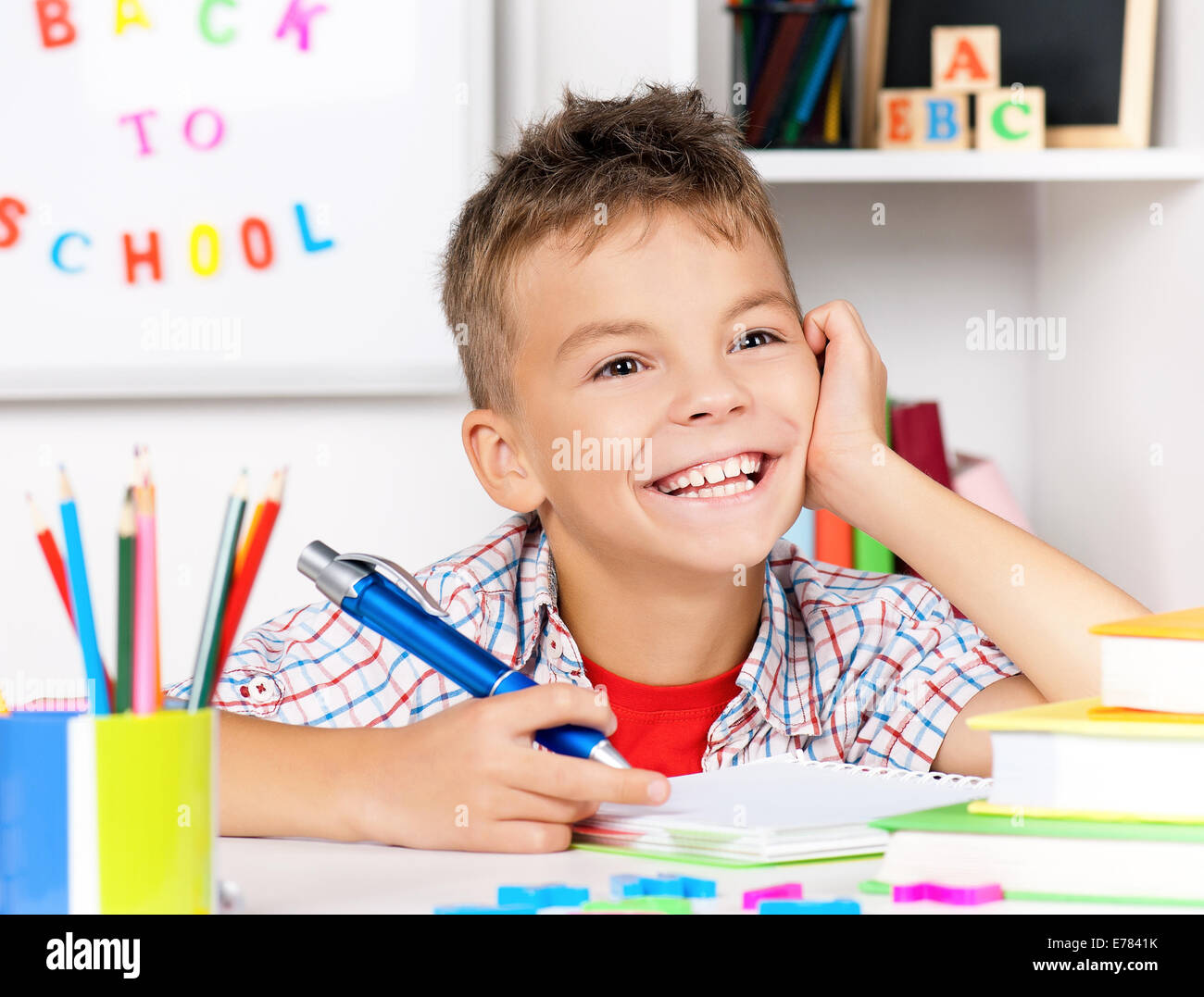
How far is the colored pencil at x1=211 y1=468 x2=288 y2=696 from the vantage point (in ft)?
1.63

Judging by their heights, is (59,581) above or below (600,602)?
above

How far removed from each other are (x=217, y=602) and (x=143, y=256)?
44.5 inches

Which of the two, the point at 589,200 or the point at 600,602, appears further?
the point at 600,602

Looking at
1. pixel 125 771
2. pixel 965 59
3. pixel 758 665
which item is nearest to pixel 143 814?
pixel 125 771

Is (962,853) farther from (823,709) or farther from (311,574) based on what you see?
(823,709)

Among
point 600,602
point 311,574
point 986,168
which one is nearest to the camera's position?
point 311,574

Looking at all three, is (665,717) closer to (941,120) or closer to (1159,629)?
(1159,629)

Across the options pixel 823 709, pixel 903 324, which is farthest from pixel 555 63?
pixel 823 709

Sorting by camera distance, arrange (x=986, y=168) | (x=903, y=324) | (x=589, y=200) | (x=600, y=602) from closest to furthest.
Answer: (x=589, y=200) < (x=600, y=602) < (x=986, y=168) < (x=903, y=324)

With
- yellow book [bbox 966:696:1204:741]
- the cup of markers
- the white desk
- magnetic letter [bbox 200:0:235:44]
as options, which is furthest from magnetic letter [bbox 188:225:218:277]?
yellow book [bbox 966:696:1204:741]

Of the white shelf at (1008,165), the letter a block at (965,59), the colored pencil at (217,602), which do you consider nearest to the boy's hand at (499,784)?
the colored pencil at (217,602)

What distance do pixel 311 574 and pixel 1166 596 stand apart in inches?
42.6

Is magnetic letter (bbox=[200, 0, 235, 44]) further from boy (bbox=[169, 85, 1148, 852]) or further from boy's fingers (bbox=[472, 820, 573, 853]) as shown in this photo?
boy's fingers (bbox=[472, 820, 573, 853])

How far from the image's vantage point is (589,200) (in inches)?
43.5
